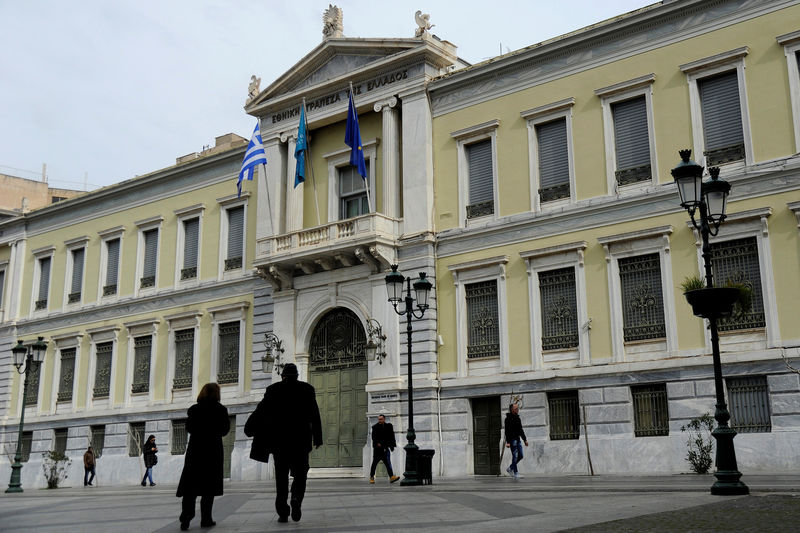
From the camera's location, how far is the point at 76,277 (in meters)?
36.1

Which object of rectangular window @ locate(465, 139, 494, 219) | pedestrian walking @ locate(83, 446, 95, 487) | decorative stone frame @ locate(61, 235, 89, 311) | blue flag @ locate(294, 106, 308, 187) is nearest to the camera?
rectangular window @ locate(465, 139, 494, 219)

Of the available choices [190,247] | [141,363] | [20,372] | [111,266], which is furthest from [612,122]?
[111,266]

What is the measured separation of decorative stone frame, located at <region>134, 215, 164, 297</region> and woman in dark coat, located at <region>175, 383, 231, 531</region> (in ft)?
76.9

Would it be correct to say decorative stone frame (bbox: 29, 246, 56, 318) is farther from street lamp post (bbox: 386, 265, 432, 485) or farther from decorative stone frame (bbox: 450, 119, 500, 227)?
street lamp post (bbox: 386, 265, 432, 485)

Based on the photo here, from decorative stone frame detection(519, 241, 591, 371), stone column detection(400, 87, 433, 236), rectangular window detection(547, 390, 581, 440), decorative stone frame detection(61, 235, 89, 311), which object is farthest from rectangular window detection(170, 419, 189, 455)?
rectangular window detection(547, 390, 581, 440)

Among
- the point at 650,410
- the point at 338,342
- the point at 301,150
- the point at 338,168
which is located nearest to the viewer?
the point at 650,410

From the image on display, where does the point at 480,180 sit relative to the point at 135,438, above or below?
above

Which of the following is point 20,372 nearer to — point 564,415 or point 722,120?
point 564,415

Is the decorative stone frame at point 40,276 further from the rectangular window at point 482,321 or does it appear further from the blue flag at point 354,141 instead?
the rectangular window at point 482,321

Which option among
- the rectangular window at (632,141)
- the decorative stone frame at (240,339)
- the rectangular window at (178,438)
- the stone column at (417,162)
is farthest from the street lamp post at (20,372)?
the rectangular window at (632,141)

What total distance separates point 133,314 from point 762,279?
22914mm

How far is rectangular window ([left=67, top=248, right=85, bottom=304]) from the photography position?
35688 millimetres

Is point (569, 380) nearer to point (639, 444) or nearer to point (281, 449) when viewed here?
point (639, 444)

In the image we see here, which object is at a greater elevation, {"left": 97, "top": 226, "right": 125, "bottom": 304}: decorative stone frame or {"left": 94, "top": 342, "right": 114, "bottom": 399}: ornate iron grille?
{"left": 97, "top": 226, "right": 125, "bottom": 304}: decorative stone frame
